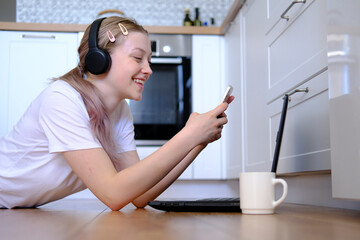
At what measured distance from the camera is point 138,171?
1095 mm

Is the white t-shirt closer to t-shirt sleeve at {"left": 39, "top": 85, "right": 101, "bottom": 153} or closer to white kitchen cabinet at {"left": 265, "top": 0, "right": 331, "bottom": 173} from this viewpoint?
t-shirt sleeve at {"left": 39, "top": 85, "right": 101, "bottom": 153}

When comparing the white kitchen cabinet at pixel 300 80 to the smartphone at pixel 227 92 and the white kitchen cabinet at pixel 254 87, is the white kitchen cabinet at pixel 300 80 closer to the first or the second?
the white kitchen cabinet at pixel 254 87

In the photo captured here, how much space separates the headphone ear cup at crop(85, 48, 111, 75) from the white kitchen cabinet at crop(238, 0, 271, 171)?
1.06 metres

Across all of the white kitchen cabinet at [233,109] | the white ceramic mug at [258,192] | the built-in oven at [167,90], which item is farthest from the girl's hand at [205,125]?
the built-in oven at [167,90]

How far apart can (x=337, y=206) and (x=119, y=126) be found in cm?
74

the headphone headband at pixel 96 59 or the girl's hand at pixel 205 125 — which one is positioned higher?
the headphone headband at pixel 96 59

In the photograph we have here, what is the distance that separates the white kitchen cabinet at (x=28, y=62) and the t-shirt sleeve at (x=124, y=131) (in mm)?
1792

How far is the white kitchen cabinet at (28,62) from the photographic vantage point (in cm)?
315

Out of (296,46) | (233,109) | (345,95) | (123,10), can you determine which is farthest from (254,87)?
(123,10)

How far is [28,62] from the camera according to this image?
3.18m

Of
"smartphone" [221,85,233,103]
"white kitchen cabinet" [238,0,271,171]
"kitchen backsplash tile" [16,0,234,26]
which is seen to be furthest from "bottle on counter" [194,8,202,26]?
"smartphone" [221,85,233,103]

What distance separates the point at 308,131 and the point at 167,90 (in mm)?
1645

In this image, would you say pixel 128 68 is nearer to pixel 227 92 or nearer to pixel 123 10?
pixel 227 92

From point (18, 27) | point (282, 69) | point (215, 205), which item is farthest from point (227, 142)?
point (215, 205)
